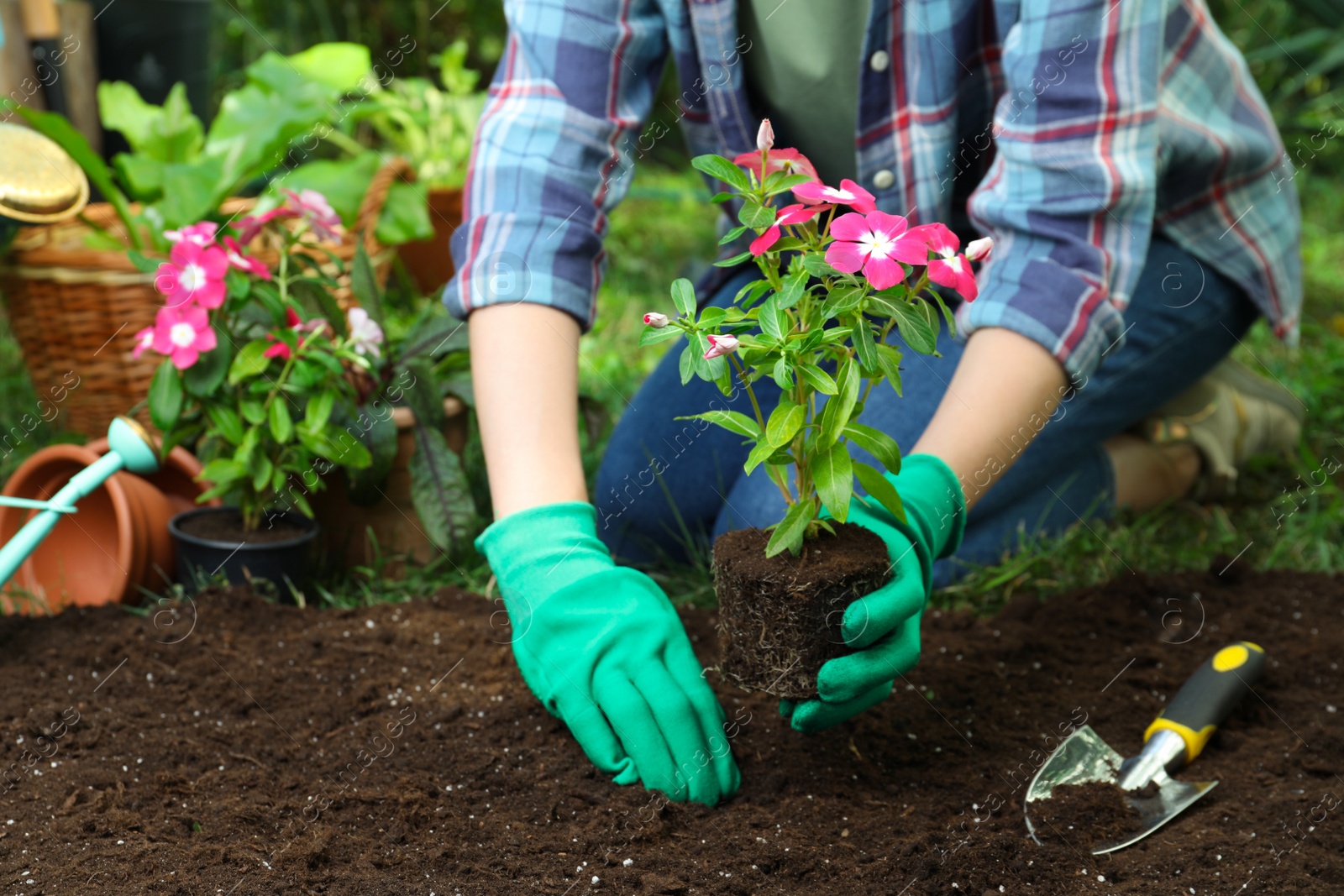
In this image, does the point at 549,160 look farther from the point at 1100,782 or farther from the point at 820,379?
the point at 1100,782

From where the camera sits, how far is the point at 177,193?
2.16m

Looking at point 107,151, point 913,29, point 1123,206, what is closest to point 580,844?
point 1123,206

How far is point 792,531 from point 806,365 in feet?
0.57

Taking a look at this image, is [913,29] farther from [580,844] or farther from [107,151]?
[107,151]

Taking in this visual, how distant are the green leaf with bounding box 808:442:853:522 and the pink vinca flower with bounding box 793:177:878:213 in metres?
0.24

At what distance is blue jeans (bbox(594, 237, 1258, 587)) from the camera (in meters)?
1.89

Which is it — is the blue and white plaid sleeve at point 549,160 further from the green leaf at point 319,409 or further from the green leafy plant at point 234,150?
the green leafy plant at point 234,150

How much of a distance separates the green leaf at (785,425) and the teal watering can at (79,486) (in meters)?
1.02

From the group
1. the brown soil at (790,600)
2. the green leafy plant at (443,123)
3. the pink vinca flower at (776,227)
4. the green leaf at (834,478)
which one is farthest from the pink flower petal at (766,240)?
the green leafy plant at (443,123)

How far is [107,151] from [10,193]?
1817 mm

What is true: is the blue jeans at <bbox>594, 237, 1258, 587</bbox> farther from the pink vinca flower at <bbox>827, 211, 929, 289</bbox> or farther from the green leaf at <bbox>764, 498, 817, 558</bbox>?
the pink vinca flower at <bbox>827, 211, 929, 289</bbox>

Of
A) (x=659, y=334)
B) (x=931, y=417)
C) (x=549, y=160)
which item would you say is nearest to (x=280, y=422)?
(x=549, y=160)

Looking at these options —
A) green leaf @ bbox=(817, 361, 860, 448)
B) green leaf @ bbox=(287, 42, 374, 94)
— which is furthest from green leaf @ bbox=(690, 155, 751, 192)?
green leaf @ bbox=(287, 42, 374, 94)

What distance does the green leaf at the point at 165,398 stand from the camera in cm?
167
